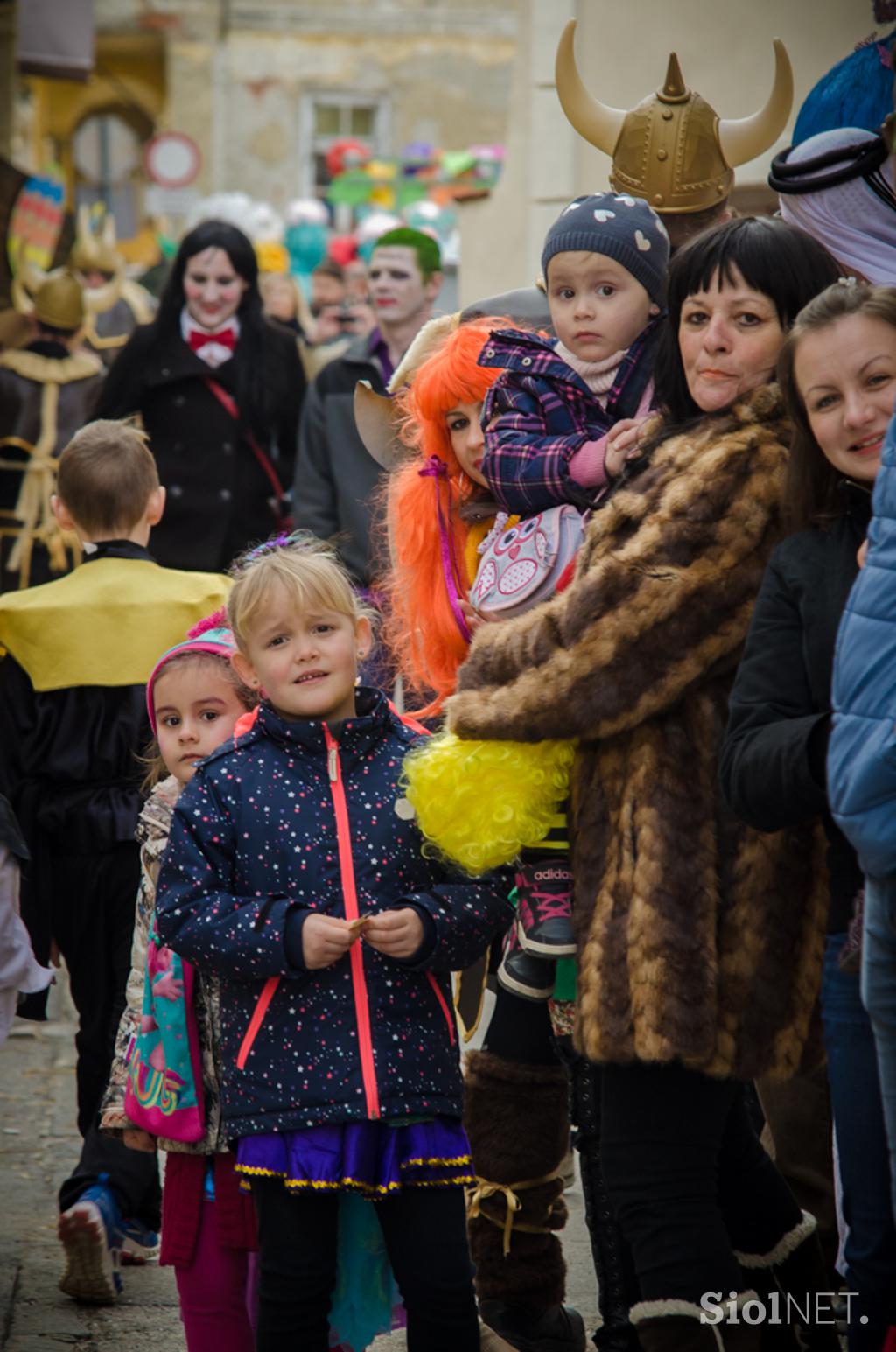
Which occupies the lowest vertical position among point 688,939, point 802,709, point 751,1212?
point 751,1212

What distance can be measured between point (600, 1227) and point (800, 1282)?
0.39 metres

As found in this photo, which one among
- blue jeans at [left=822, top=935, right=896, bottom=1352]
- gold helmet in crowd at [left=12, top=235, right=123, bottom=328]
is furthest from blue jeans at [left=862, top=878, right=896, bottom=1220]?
gold helmet in crowd at [left=12, top=235, right=123, bottom=328]

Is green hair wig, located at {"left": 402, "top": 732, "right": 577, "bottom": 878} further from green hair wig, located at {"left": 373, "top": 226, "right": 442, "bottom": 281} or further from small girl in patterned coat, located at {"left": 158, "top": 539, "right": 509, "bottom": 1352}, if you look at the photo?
green hair wig, located at {"left": 373, "top": 226, "right": 442, "bottom": 281}

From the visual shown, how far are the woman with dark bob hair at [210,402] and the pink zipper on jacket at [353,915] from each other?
3.82 m

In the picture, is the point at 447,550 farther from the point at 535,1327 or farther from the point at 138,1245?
the point at 138,1245

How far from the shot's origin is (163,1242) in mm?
3598

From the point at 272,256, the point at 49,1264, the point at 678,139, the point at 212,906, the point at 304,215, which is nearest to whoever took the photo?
the point at 212,906

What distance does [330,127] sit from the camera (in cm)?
3550

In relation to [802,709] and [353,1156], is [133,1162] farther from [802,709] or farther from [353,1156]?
[802,709]

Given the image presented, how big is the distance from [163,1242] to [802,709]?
62.3 inches

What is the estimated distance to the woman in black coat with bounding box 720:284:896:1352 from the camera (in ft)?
9.21

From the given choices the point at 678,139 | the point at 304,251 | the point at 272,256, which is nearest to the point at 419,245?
the point at 678,139

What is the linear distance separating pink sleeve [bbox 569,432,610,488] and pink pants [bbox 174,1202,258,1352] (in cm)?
147

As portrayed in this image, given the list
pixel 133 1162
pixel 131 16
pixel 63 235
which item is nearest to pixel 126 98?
pixel 131 16
